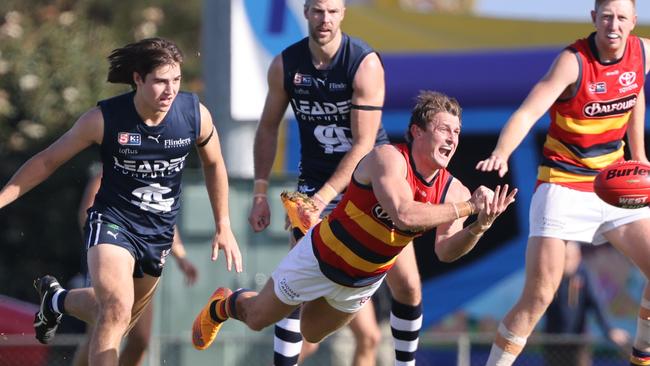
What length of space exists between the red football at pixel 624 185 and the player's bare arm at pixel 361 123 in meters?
1.29

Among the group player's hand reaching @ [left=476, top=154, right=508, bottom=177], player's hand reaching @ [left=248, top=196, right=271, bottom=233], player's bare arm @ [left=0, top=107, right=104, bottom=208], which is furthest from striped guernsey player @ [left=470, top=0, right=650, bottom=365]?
player's bare arm @ [left=0, top=107, right=104, bottom=208]

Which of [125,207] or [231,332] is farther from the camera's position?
[231,332]

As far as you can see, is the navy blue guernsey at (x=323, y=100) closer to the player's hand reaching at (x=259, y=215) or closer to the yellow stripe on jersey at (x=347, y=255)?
the player's hand reaching at (x=259, y=215)

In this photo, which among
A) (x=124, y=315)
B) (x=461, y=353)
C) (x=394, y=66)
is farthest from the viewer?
(x=394, y=66)

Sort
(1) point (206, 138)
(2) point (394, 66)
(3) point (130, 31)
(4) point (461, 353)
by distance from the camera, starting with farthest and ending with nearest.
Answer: (3) point (130, 31) < (2) point (394, 66) < (4) point (461, 353) < (1) point (206, 138)

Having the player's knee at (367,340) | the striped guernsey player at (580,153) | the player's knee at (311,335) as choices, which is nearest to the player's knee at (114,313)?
the player's knee at (311,335)

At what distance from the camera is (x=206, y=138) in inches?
284

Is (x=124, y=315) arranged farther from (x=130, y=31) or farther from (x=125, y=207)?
(x=130, y=31)

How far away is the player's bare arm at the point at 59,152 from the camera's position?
6.81m

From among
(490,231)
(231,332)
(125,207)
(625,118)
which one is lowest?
(231,332)

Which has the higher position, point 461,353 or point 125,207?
point 125,207

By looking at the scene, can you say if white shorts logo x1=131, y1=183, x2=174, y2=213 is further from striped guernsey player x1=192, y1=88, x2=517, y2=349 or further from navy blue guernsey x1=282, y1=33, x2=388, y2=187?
navy blue guernsey x1=282, y1=33, x2=388, y2=187

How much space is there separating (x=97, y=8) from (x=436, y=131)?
58.0 feet

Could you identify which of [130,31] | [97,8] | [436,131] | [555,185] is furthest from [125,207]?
[97,8]
